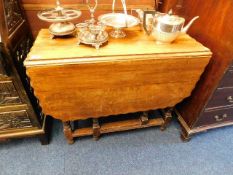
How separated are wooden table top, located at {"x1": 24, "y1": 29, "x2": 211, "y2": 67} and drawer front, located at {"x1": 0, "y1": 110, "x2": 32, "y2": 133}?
44 centimetres

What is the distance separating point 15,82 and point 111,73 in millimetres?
528

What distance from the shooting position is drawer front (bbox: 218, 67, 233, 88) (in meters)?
1.07

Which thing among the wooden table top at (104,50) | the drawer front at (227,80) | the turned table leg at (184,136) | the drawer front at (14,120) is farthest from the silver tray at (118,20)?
the turned table leg at (184,136)

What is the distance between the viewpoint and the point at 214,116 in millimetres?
1353

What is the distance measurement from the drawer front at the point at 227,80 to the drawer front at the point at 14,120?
123 centimetres

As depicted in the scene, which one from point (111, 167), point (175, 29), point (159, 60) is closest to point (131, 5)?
point (175, 29)

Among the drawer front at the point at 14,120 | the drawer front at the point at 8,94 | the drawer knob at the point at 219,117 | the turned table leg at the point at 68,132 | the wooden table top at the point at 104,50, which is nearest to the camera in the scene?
the wooden table top at the point at 104,50

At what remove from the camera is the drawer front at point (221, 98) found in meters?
1.18

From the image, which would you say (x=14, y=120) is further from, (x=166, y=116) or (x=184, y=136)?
(x=184, y=136)

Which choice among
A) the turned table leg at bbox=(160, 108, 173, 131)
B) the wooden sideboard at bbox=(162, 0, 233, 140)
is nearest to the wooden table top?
the wooden sideboard at bbox=(162, 0, 233, 140)

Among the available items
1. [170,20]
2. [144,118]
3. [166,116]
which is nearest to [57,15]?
[170,20]

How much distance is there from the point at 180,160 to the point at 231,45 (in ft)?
2.81

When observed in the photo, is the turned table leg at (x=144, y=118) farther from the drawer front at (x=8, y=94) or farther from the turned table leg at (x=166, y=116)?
the drawer front at (x=8, y=94)

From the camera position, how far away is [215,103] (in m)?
1.25
